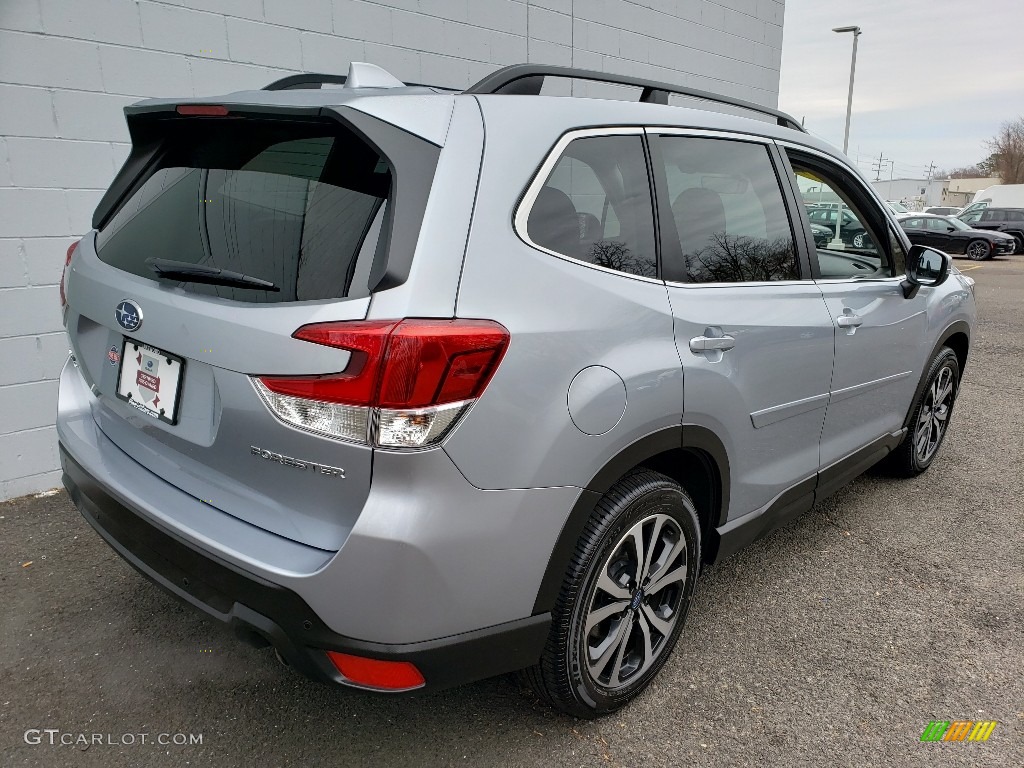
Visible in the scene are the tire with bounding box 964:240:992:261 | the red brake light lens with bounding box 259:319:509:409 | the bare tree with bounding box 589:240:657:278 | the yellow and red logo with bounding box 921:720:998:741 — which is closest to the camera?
the red brake light lens with bounding box 259:319:509:409

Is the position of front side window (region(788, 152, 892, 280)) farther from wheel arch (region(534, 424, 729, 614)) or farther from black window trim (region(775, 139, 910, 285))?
wheel arch (region(534, 424, 729, 614))

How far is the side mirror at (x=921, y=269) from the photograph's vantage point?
3438 mm

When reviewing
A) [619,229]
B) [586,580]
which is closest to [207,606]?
A: [586,580]

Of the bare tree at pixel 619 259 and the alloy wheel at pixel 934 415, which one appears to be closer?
the bare tree at pixel 619 259

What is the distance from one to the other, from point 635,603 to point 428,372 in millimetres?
1110

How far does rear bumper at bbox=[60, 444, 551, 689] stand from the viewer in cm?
168

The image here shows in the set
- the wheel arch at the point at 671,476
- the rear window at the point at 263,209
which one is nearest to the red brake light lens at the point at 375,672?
the wheel arch at the point at 671,476

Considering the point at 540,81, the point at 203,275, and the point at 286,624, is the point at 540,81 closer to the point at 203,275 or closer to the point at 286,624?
the point at 203,275

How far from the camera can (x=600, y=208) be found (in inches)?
84.3

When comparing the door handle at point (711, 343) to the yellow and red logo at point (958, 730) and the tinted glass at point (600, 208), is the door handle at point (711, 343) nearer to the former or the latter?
the tinted glass at point (600, 208)

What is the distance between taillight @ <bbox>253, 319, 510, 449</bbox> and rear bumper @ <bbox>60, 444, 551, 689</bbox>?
1.38ft

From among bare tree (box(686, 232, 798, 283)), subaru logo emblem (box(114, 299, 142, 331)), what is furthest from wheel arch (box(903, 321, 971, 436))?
subaru logo emblem (box(114, 299, 142, 331))

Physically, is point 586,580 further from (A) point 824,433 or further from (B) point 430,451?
(A) point 824,433

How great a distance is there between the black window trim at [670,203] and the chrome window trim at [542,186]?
0.50 ft
